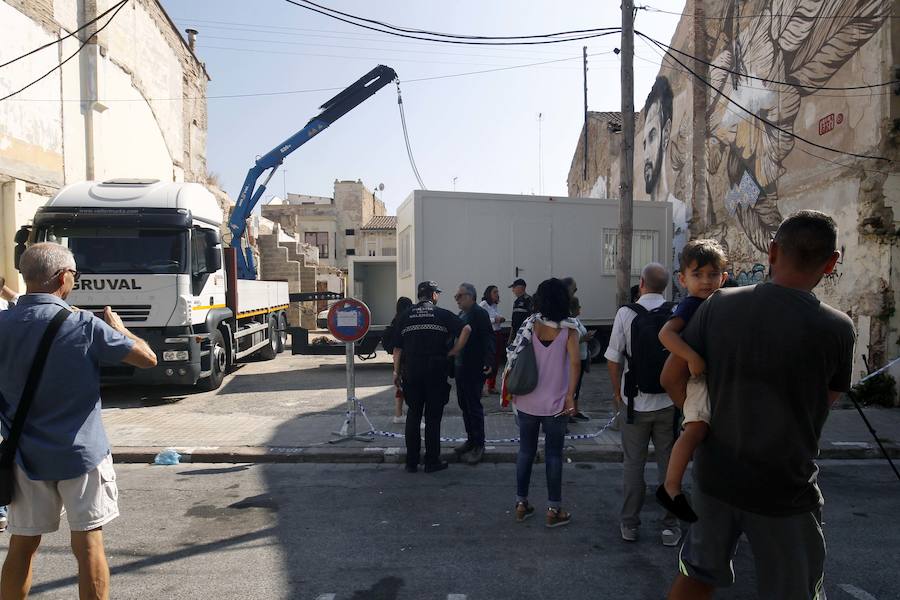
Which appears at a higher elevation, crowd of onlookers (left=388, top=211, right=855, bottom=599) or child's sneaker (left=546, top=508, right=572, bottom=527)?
crowd of onlookers (left=388, top=211, right=855, bottom=599)

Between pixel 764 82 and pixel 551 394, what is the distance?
1046 centimetres

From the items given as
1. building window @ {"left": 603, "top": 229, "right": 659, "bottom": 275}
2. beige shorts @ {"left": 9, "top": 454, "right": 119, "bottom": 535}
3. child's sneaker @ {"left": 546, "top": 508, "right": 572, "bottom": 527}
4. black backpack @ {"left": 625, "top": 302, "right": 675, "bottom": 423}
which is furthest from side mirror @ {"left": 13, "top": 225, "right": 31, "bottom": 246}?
building window @ {"left": 603, "top": 229, "right": 659, "bottom": 275}

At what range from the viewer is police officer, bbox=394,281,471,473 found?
6070mm

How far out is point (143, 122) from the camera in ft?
62.7

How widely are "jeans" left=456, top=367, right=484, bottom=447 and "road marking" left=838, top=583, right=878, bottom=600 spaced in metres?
3.52

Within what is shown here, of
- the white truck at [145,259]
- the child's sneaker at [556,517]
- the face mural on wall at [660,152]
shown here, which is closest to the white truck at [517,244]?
the face mural on wall at [660,152]

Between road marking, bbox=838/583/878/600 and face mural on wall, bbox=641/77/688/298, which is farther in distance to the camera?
face mural on wall, bbox=641/77/688/298

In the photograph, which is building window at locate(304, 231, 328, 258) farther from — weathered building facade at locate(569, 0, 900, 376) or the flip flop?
the flip flop

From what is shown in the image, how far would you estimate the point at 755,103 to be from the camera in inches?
485

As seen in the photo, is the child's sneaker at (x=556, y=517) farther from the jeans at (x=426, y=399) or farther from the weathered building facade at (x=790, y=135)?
the weathered building facade at (x=790, y=135)

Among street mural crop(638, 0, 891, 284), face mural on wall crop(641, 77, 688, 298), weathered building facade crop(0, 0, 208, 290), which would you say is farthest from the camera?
face mural on wall crop(641, 77, 688, 298)

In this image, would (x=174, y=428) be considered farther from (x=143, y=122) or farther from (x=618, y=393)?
(x=143, y=122)

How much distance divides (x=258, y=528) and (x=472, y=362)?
9.47ft

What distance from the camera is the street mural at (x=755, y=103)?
32.9 ft
